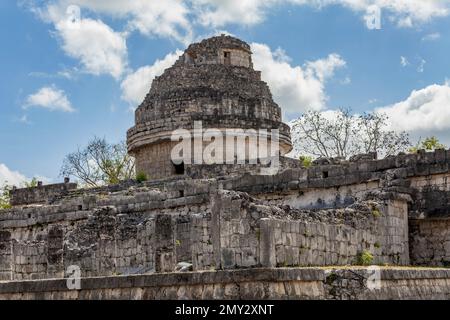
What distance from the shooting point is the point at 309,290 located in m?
10.6

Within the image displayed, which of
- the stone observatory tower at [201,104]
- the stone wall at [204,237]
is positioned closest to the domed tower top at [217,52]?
the stone observatory tower at [201,104]

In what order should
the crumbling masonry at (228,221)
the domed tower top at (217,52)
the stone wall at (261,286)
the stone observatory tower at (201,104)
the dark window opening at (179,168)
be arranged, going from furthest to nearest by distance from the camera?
1. the domed tower top at (217,52)
2. the dark window opening at (179,168)
3. the stone observatory tower at (201,104)
4. the crumbling masonry at (228,221)
5. the stone wall at (261,286)

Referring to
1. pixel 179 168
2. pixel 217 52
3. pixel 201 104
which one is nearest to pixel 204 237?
pixel 179 168

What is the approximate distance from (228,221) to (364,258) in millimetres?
3526

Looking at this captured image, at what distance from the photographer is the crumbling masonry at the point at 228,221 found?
11.1 meters

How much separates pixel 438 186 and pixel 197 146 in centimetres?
1167

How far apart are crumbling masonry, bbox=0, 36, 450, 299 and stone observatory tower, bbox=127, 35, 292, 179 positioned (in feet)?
0.16

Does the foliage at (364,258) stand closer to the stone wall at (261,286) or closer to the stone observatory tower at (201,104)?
the stone wall at (261,286)

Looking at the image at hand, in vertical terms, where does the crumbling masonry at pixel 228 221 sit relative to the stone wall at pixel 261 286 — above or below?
above

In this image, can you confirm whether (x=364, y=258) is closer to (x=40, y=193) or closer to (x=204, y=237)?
(x=204, y=237)

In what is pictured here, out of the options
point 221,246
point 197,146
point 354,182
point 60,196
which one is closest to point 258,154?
point 197,146

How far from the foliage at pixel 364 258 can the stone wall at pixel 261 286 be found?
1253 mm

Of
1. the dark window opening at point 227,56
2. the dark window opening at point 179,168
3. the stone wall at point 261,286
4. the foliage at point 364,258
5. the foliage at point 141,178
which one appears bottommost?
the stone wall at point 261,286

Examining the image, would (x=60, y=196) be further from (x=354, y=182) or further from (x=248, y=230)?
(x=248, y=230)
